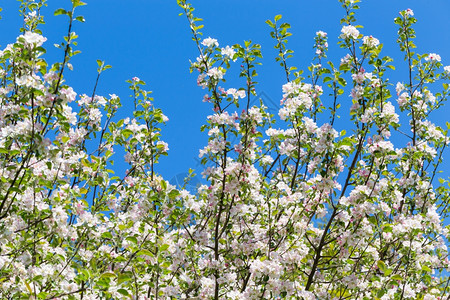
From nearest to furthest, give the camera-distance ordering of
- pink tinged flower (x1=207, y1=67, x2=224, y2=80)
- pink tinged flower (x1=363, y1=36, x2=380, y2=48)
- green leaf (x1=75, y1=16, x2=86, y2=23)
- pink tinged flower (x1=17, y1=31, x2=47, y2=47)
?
pink tinged flower (x1=17, y1=31, x2=47, y2=47) → green leaf (x1=75, y1=16, x2=86, y2=23) → pink tinged flower (x1=207, y1=67, x2=224, y2=80) → pink tinged flower (x1=363, y1=36, x2=380, y2=48)

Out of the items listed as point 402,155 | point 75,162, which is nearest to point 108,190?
point 75,162

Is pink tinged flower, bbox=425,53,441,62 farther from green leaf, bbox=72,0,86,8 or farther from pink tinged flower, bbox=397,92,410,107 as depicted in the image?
green leaf, bbox=72,0,86,8

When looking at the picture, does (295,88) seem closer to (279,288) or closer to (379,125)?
(379,125)

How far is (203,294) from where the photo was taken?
183 inches

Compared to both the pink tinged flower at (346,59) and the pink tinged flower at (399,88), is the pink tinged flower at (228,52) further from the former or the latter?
the pink tinged flower at (399,88)

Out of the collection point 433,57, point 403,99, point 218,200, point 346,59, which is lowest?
point 218,200

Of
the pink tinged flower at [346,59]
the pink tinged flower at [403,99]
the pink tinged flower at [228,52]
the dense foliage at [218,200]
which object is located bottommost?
the dense foliage at [218,200]

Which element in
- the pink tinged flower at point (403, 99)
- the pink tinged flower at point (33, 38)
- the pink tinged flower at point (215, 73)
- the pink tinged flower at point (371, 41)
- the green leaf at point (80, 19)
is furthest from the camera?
the pink tinged flower at point (403, 99)

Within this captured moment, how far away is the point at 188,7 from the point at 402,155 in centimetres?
329

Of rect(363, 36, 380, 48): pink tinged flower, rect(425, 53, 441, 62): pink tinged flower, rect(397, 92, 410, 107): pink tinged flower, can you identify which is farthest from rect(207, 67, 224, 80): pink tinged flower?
rect(425, 53, 441, 62): pink tinged flower

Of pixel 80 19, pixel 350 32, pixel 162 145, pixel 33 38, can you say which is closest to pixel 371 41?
pixel 350 32

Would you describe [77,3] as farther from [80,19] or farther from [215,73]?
[215,73]

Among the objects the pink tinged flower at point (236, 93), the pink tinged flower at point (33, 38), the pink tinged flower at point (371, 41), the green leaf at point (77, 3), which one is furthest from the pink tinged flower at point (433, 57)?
the pink tinged flower at point (33, 38)

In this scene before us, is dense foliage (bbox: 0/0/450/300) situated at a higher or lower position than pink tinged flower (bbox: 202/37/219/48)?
lower
